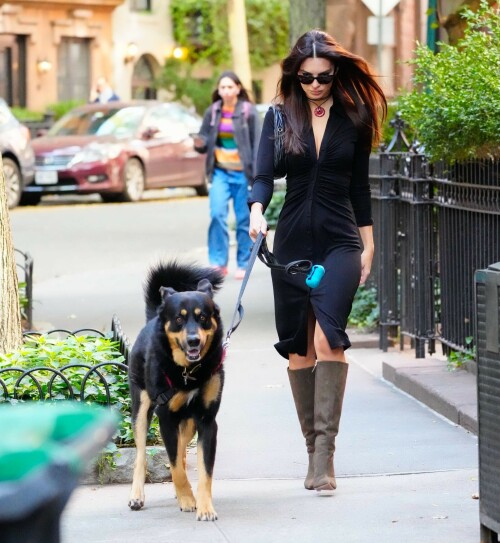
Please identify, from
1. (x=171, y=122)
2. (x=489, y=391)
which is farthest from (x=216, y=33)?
(x=489, y=391)

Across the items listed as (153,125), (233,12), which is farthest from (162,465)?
(233,12)

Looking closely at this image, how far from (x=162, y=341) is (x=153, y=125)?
19601mm

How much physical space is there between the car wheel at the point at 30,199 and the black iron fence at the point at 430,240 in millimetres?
14682

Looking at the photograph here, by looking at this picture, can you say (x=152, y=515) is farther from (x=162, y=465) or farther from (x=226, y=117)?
(x=226, y=117)

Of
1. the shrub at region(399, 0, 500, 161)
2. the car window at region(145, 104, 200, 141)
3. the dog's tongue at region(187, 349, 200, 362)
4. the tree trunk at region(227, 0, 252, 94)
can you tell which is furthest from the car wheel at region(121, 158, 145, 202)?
the dog's tongue at region(187, 349, 200, 362)

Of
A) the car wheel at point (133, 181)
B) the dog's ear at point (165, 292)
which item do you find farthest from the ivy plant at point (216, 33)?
the dog's ear at point (165, 292)

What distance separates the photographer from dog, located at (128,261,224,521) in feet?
16.9

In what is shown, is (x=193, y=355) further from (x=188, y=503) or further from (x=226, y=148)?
(x=226, y=148)

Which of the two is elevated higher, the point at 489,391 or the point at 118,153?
the point at 118,153

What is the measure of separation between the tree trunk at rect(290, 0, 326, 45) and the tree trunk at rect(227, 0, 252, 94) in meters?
15.8

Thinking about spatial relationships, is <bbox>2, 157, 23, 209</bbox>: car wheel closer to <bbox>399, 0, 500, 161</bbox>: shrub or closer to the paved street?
the paved street

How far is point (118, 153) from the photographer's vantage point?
2328cm

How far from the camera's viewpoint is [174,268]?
19.0 feet

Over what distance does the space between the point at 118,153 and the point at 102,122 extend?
1318 mm
